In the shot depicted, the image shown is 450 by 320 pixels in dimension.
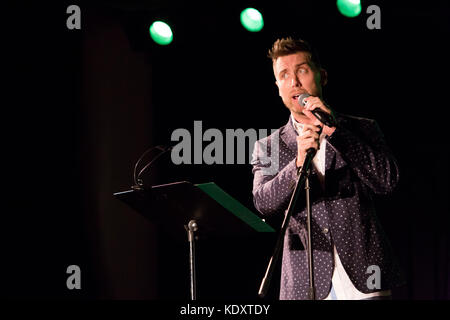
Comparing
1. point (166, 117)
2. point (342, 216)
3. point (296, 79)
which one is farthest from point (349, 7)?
point (342, 216)

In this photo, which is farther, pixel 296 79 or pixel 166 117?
pixel 166 117

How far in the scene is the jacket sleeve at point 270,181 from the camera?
7.73 feet

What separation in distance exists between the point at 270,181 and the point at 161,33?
1665 mm

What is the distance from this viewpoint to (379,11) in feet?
11.7

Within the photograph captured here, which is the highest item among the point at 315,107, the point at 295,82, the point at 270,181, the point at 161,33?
the point at 161,33

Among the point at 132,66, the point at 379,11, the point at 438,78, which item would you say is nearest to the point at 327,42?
the point at 379,11

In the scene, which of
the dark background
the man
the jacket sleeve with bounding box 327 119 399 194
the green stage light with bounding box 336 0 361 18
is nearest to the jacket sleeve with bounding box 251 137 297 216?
the man

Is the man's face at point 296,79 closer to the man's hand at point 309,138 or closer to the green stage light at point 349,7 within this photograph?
the man's hand at point 309,138

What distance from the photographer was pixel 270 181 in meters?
2.48

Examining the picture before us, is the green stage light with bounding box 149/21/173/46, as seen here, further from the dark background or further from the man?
the man

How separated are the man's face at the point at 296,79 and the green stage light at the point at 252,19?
961mm

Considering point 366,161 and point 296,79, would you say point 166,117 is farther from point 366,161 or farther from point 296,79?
point 366,161

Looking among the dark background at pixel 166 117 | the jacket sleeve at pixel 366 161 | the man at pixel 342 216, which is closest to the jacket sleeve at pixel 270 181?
the man at pixel 342 216

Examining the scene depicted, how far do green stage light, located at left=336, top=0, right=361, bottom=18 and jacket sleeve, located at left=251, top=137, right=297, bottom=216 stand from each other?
1.21m
